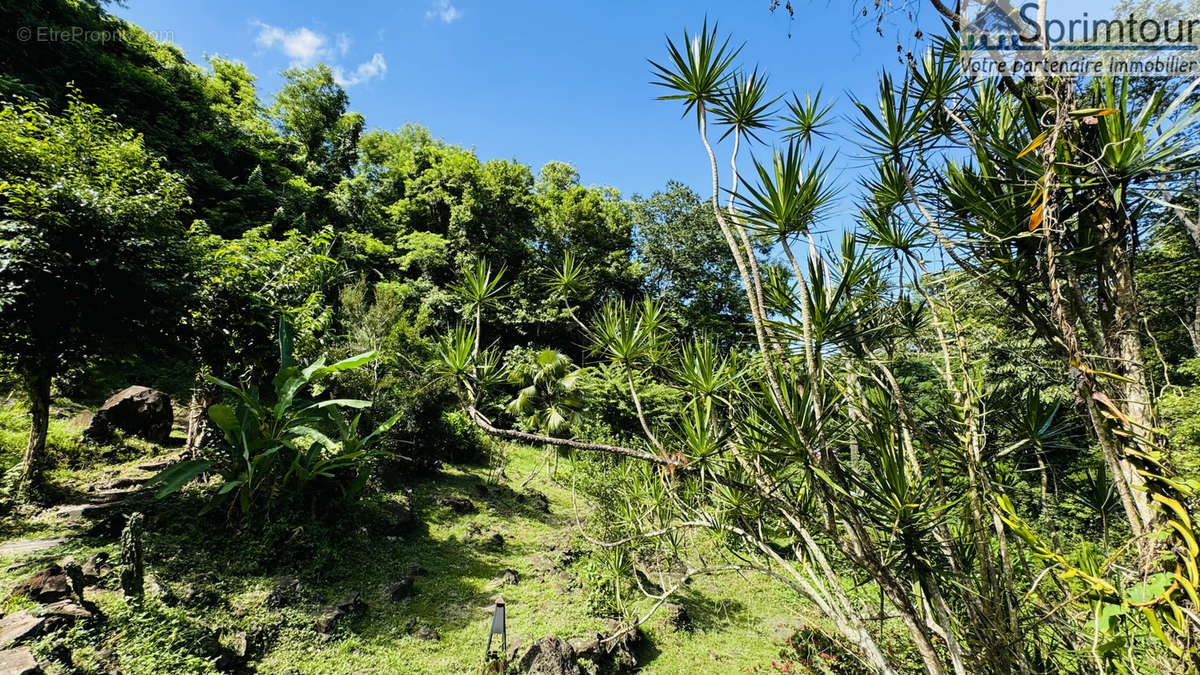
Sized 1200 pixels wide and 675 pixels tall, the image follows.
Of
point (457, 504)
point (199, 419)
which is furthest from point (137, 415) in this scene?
point (457, 504)

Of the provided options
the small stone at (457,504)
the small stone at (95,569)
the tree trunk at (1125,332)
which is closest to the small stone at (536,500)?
the small stone at (457,504)

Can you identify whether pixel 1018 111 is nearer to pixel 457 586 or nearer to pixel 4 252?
pixel 457 586

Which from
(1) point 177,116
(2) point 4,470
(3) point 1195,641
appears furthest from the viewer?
(1) point 177,116

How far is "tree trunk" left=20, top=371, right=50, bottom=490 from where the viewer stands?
179 inches

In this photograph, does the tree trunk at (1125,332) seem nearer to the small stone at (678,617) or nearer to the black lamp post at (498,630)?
the black lamp post at (498,630)

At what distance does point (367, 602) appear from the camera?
4309 millimetres

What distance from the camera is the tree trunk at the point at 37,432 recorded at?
179 inches

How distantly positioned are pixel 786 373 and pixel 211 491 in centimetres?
641

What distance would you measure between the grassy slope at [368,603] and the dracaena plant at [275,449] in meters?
0.44

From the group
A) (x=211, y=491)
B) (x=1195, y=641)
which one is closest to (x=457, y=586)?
(x=211, y=491)

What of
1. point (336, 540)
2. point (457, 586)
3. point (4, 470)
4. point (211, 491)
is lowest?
point (457, 586)

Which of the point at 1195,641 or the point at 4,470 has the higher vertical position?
the point at 1195,641

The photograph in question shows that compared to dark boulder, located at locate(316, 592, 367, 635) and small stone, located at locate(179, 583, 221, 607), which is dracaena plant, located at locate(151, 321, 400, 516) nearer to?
A: small stone, located at locate(179, 583, 221, 607)

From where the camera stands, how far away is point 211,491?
5.05 meters
